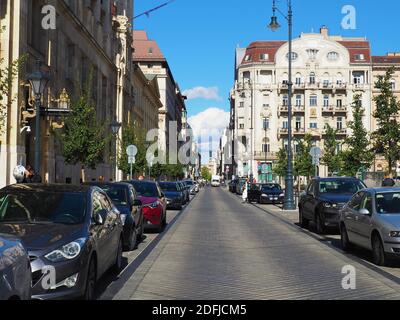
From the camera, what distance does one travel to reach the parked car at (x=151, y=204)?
17109 mm

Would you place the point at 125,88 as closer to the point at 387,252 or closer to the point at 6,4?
the point at 6,4

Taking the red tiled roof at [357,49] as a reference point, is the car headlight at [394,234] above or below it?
below

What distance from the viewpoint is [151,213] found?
1709 centimetres

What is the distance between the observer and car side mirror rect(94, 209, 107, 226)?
25.7 ft

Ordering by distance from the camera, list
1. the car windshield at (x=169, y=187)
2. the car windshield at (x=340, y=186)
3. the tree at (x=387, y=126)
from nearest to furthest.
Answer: the car windshield at (x=340, y=186), the tree at (x=387, y=126), the car windshield at (x=169, y=187)

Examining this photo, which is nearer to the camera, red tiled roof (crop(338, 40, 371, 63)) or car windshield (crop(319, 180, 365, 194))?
car windshield (crop(319, 180, 365, 194))

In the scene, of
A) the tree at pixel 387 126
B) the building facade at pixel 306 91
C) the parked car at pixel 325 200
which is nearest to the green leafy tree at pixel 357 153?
the tree at pixel 387 126

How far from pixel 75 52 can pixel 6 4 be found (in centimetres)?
1277

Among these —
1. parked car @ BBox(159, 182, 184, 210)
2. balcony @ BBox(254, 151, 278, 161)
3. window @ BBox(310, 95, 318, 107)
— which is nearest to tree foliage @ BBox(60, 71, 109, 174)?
parked car @ BBox(159, 182, 184, 210)

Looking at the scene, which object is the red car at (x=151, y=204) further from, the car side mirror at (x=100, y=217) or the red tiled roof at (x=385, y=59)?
the red tiled roof at (x=385, y=59)

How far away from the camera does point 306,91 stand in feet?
317

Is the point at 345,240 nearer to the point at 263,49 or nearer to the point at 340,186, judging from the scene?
the point at 340,186

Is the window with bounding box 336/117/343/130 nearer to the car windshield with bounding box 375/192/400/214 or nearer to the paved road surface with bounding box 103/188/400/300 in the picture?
the paved road surface with bounding box 103/188/400/300
